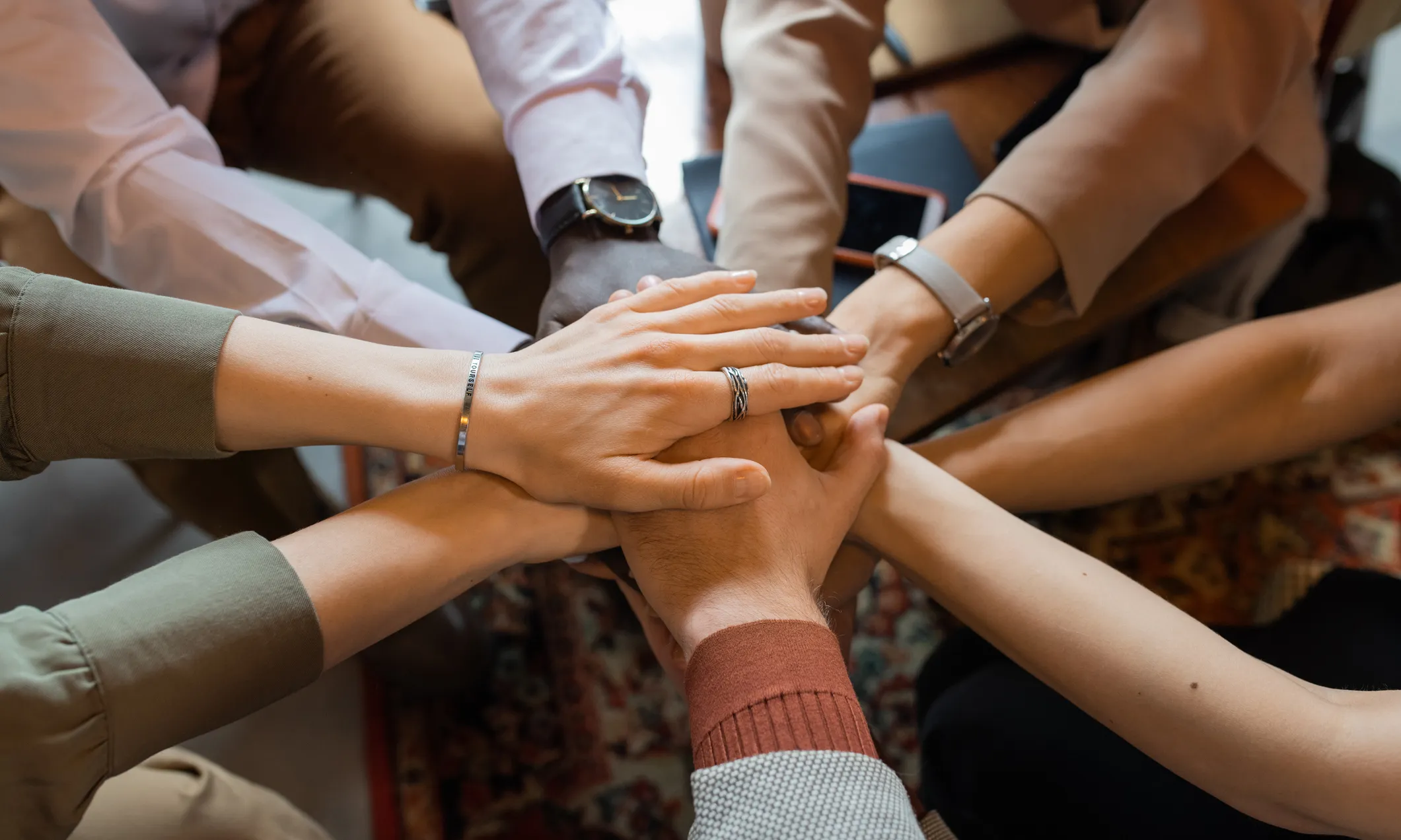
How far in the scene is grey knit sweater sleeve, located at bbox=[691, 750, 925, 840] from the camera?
60 cm

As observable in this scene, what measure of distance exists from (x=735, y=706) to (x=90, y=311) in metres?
0.63

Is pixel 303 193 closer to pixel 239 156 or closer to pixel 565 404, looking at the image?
pixel 239 156

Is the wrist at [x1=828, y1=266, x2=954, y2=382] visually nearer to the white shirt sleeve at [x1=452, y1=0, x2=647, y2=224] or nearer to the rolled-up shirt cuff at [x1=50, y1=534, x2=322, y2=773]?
the white shirt sleeve at [x1=452, y1=0, x2=647, y2=224]

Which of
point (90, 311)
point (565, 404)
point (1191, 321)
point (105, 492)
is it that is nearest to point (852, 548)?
point (565, 404)

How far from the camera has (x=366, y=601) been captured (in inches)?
29.5

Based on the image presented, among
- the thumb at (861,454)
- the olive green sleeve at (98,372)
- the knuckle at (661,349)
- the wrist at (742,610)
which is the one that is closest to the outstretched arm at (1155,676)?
the thumb at (861,454)

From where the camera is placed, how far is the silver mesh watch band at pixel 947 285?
0.95 meters

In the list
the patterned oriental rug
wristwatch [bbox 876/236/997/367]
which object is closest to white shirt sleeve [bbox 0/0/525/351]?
wristwatch [bbox 876/236/997/367]

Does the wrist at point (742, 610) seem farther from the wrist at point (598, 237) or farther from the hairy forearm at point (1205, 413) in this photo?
the wrist at point (598, 237)

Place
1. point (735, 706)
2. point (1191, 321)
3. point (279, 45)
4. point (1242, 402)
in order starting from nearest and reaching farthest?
point (735, 706)
point (1242, 402)
point (279, 45)
point (1191, 321)

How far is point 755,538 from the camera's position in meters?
0.79

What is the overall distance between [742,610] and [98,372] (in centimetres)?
58

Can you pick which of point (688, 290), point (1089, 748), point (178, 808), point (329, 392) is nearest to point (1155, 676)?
point (1089, 748)

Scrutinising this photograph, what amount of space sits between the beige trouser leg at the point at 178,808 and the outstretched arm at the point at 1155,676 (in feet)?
2.19
